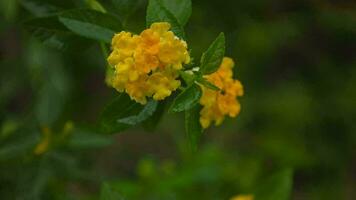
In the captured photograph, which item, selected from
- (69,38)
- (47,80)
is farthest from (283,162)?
(69,38)

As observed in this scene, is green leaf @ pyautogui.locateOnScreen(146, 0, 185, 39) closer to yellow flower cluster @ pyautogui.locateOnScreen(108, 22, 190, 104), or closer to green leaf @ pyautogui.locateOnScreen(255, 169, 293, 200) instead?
yellow flower cluster @ pyautogui.locateOnScreen(108, 22, 190, 104)

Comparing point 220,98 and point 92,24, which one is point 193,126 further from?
point 92,24

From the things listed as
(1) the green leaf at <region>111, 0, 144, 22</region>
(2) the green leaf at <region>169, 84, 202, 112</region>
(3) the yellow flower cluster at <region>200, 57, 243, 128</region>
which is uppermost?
(2) the green leaf at <region>169, 84, 202, 112</region>

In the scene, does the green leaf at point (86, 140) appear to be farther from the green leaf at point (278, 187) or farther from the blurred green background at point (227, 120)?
the green leaf at point (278, 187)

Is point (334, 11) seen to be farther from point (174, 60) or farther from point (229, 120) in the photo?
point (174, 60)

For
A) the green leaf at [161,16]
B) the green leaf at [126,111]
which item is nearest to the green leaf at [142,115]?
the green leaf at [126,111]

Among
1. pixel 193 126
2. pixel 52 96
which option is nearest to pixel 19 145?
pixel 52 96

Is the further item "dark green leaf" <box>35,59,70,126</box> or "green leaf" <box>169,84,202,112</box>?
"dark green leaf" <box>35,59,70,126</box>

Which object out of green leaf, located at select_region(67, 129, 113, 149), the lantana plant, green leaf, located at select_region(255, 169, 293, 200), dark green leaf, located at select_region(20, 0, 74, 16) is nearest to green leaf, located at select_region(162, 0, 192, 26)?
the lantana plant
